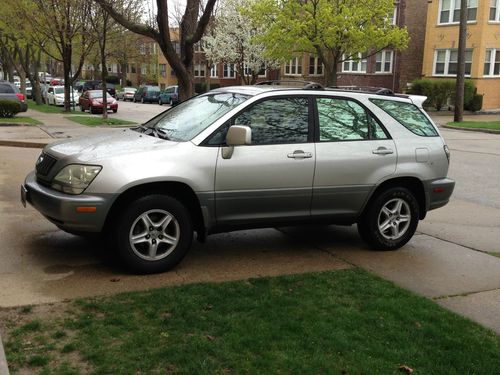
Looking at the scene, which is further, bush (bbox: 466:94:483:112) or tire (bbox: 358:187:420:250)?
bush (bbox: 466:94:483:112)

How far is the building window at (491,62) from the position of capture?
3606cm

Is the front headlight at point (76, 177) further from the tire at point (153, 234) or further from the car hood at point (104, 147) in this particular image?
the tire at point (153, 234)

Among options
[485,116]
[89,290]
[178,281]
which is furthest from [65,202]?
[485,116]

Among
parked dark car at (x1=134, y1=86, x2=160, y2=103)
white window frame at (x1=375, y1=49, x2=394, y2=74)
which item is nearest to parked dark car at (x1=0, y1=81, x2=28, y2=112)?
parked dark car at (x1=134, y1=86, x2=160, y2=103)

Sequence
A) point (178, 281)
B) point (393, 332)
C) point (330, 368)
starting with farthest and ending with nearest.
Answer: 1. point (178, 281)
2. point (393, 332)
3. point (330, 368)

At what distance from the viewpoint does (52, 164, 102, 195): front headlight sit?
15.8 feet

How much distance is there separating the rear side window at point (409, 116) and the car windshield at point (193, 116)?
166 centimetres

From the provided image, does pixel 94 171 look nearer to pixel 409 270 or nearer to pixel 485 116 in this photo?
pixel 409 270

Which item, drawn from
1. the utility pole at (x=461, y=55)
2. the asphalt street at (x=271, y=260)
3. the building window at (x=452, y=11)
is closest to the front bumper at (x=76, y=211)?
the asphalt street at (x=271, y=260)

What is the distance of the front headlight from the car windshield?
2.91 ft

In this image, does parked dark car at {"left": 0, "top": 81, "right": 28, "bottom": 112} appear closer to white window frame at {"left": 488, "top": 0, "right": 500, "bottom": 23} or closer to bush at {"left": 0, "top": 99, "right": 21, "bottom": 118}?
bush at {"left": 0, "top": 99, "right": 21, "bottom": 118}

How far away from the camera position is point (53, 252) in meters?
5.61

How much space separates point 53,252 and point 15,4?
82.1ft

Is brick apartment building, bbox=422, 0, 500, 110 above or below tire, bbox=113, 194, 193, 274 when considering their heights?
above
